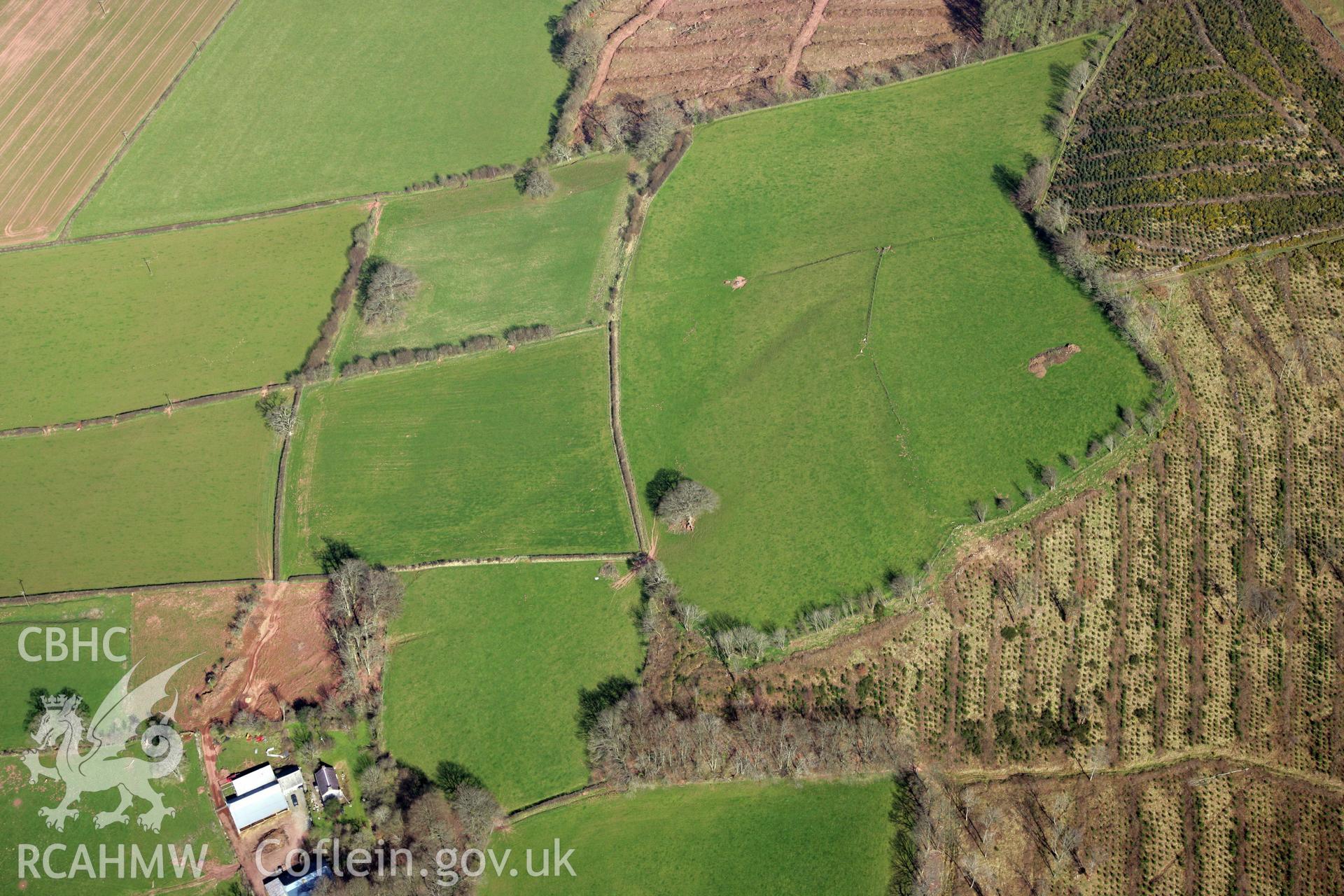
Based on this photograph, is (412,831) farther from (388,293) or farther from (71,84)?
(71,84)

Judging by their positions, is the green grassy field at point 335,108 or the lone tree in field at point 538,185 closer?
the lone tree in field at point 538,185

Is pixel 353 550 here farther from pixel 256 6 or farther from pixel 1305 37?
pixel 1305 37

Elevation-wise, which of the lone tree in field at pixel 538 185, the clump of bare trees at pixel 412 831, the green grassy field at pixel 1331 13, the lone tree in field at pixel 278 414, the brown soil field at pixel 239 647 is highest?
the green grassy field at pixel 1331 13

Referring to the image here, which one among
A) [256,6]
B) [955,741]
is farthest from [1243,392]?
[256,6]

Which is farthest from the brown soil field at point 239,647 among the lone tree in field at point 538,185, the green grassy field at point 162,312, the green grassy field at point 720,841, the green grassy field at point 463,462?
the lone tree in field at point 538,185

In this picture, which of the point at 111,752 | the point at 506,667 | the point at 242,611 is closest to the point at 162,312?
the point at 242,611

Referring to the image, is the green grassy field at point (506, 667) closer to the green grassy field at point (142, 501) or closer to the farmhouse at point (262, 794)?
the farmhouse at point (262, 794)

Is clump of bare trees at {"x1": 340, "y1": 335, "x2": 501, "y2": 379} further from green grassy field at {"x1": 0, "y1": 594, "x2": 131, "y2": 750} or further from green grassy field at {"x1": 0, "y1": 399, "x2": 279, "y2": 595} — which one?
green grassy field at {"x1": 0, "y1": 594, "x2": 131, "y2": 750}
